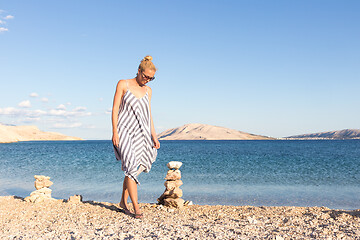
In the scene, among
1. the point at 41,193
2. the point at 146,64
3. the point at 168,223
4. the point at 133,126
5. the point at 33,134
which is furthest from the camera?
the point at 33,134

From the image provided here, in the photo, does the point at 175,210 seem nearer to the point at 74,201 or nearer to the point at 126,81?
the point at 74,201

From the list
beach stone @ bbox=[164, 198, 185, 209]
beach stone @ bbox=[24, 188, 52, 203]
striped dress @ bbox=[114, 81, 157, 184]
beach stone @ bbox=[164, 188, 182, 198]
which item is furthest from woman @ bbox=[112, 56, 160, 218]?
beach stone @ bbox=[24, 188, 52, 203]

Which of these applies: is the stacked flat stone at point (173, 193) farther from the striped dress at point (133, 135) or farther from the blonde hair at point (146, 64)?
the blonde hair at point (146, 64)

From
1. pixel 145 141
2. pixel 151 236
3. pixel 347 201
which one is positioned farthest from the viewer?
pixel 347 201

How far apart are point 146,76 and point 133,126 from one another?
3.10 feet

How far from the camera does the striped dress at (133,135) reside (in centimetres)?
550

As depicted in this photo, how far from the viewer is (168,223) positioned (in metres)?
5.18

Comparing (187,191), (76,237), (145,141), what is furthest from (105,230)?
(187,191)

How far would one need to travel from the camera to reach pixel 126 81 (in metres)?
5.71

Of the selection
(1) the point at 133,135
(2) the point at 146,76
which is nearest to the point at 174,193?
(1) the point at 133,135

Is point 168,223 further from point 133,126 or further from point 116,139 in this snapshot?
point 133,126

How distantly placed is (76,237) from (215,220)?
2411 mm

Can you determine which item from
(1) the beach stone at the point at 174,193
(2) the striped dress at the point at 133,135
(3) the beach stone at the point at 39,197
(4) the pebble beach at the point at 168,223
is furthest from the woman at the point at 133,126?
(3) the beach stone at the point at 39,197

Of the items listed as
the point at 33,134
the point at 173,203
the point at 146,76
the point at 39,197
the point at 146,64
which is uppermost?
the point at 33,134
